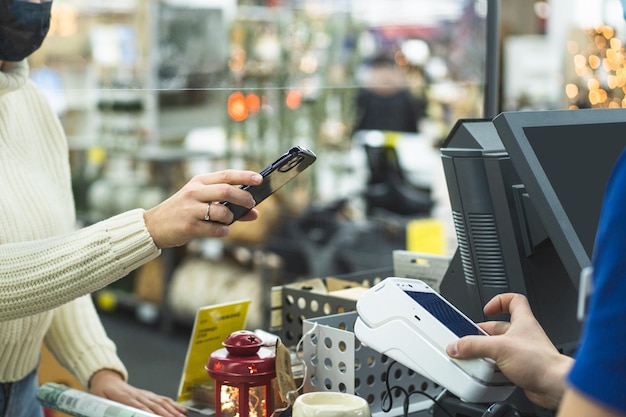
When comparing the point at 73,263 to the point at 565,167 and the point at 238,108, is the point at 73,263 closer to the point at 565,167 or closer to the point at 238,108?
the point at 565,167

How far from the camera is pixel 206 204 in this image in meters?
1.51

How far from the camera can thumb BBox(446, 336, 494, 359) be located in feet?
4.16

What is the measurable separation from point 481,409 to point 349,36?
4362 mm

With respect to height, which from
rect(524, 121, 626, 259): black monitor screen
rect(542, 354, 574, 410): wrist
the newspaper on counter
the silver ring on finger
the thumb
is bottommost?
the newspaper on counter

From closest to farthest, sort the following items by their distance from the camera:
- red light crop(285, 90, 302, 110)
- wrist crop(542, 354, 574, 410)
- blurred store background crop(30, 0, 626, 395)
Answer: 1. wrist crop(542, 354, 574, 410)
2. blurred store background crop(30, 0, 626, 395)
3. red light crop(285, 90, 302, 110)

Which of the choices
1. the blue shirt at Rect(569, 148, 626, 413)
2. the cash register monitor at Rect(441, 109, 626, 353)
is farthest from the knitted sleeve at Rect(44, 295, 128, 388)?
the blue shirt at Rect(569, 148, 626, 413)

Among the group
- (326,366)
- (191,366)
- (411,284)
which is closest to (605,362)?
Result: (411,284)

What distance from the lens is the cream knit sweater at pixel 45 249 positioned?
1.61 m

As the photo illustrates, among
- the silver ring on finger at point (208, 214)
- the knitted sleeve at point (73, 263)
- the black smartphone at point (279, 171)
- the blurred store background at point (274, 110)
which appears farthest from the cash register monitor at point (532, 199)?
the blurred store background at point (274, 110)

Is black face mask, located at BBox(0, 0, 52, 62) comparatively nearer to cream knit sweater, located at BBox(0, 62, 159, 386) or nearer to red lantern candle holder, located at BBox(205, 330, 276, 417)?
cream knit sweater, located at BBox(0, 62, 159, 386)

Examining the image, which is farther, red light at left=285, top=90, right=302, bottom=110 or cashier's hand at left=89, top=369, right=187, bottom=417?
red light at left=285, top=90, right=302, bottom=110

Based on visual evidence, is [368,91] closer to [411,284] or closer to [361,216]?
[361,216]

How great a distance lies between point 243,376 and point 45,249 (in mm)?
425

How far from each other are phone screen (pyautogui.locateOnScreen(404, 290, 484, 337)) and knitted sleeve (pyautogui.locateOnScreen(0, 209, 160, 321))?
18.7 inches
